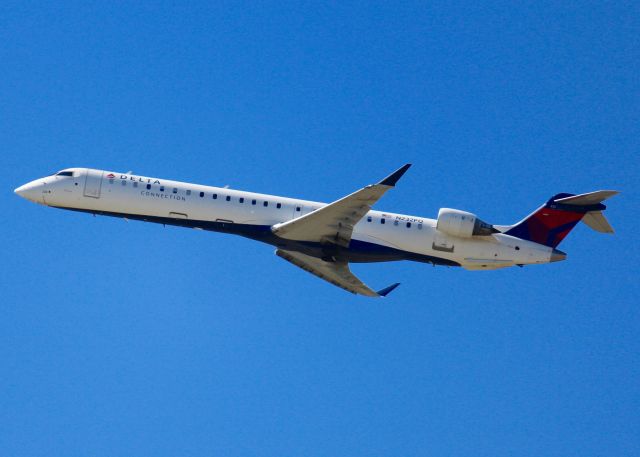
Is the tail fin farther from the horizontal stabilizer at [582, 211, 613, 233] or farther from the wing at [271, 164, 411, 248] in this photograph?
the wing at [271, 164, 411, 248]

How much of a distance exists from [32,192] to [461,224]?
16306mm

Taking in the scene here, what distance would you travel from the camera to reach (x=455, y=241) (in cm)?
3653

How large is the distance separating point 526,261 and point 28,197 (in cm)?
1907

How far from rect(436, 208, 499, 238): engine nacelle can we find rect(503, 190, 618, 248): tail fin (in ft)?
5.44

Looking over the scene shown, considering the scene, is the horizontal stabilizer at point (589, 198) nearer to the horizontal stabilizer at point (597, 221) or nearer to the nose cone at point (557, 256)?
the horizontal stabilizer at point (597, 221)

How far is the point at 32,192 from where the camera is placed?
38.0m

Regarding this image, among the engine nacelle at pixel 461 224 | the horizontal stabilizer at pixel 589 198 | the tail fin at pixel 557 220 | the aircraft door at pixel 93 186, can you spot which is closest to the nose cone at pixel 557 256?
the tail fin at pixel 557 220

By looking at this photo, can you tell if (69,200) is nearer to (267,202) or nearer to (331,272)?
(267,202)

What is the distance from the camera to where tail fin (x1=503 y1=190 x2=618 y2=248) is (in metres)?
36.7

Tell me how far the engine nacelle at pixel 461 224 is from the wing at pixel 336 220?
327cm

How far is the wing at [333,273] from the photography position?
127 ft

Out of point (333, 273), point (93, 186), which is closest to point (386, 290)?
point (333, 273)

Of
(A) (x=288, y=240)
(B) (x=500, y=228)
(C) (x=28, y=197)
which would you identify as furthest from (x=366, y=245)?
(C) (x=28, y=197)

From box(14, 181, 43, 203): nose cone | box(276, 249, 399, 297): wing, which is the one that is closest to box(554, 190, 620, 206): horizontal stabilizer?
box(276, 249, 399, 297): wing
